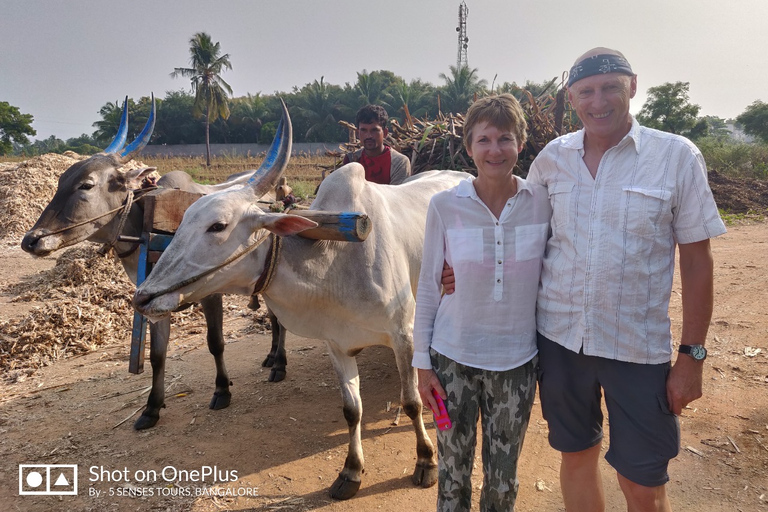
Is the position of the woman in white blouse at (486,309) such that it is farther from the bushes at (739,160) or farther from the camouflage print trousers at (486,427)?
the bushes at (739,160)

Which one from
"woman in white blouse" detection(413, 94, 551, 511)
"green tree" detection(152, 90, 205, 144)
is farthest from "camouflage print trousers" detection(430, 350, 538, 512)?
"green tree" detection(152, 90, 205, 144)

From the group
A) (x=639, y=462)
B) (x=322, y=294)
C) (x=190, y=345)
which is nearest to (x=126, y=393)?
(x=190, y=345)

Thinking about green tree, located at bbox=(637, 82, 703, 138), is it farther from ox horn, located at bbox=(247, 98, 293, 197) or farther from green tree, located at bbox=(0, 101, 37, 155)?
green tree, located at bbox=(0, 101, 37, 155)

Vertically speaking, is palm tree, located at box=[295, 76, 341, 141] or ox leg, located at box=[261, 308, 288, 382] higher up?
palm tree, located at box=[295, 76, 341, 141]

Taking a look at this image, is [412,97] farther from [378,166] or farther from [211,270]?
[211,270]

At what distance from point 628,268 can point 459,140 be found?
493 cm

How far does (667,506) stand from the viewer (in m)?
1.98

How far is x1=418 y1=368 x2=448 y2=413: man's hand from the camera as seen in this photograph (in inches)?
81.6

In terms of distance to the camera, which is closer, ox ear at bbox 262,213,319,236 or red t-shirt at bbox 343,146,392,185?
ox ear at bbox 262,213,319,236

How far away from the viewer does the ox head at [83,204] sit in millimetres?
3625

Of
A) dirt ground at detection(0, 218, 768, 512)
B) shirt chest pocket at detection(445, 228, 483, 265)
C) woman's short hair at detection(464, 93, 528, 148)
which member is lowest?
dirt ground at detection(0, 218, 768, 512)

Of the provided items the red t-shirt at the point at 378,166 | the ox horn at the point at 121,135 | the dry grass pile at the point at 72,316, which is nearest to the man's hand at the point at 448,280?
the red t-shirt at the point at 378,166

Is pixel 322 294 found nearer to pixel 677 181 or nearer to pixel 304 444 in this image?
pixel 304 444

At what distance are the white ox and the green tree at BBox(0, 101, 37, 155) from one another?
44.6 metres
